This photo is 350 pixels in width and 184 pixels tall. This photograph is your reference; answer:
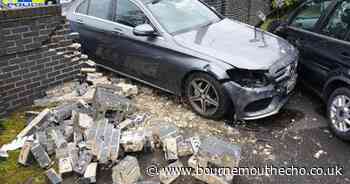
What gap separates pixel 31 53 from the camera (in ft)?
13.8

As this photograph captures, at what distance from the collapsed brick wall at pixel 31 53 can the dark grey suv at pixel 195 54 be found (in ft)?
2.63

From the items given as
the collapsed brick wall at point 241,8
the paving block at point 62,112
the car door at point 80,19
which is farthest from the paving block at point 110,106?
the collapsed brick wall at point 241,8

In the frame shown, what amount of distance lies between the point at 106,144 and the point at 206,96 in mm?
1563

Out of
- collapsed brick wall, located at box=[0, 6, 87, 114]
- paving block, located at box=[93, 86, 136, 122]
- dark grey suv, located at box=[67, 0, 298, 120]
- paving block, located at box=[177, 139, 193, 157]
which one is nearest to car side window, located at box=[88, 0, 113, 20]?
dark grey suv, located at box=[67, 0, 298, 120]

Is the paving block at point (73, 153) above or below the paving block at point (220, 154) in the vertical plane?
below

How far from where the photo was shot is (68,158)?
322cm

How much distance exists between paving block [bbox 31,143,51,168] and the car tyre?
201cm

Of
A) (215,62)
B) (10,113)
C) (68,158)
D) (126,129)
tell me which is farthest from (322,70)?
(10,113)

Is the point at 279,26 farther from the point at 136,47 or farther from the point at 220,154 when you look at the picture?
the point at 220,154

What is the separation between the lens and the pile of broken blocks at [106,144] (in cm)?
303

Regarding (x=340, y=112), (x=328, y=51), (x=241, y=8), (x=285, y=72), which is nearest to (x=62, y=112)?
(x=285, y=72)

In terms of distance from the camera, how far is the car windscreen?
4.58 meters

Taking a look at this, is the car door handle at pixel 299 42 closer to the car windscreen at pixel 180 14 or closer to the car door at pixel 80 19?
the car windscreen at pixel 180 14

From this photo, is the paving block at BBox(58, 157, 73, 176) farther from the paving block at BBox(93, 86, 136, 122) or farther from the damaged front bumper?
the damaged front bumper
